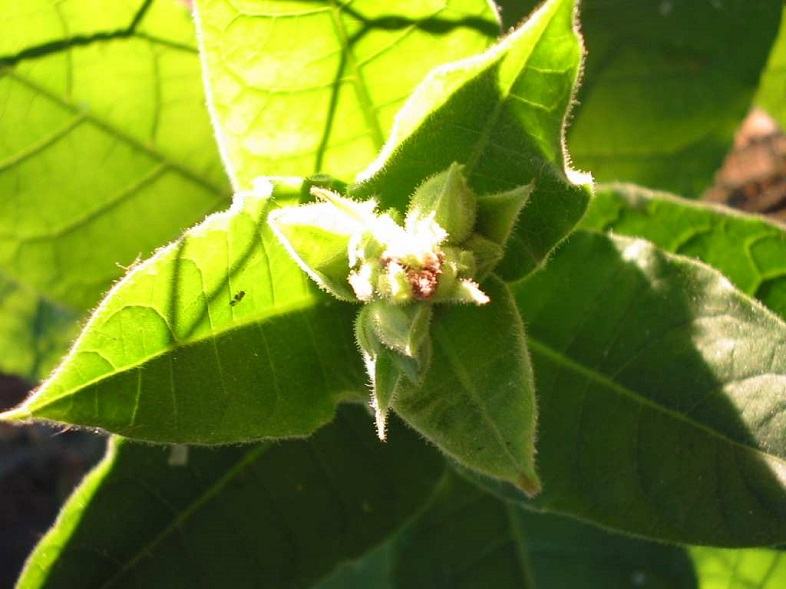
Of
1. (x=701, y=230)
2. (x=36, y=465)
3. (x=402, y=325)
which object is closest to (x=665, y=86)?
(x=701, y=230)

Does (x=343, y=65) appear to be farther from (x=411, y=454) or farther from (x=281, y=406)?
(x=411, y=454)

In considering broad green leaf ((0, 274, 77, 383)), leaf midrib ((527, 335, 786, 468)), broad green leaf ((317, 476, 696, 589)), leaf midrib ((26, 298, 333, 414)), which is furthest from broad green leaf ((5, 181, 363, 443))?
broad green leaf ((0, 274, 77, 383))

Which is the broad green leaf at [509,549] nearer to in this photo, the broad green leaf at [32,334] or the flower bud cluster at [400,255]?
the broad green leaf at [32,334]

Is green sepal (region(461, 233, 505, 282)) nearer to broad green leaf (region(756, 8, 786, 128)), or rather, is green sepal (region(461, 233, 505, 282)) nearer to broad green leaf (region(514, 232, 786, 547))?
broad green leaf (region(514, 232, 786, 547))

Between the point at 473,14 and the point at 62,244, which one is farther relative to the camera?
the point at 62,244

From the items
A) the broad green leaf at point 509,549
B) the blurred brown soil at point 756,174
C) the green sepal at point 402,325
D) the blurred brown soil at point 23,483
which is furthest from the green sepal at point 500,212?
the blurred brown soil at point 23,483

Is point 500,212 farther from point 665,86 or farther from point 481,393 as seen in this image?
point 665,86

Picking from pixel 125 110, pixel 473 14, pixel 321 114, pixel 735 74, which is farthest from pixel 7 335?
pixel 735 74
